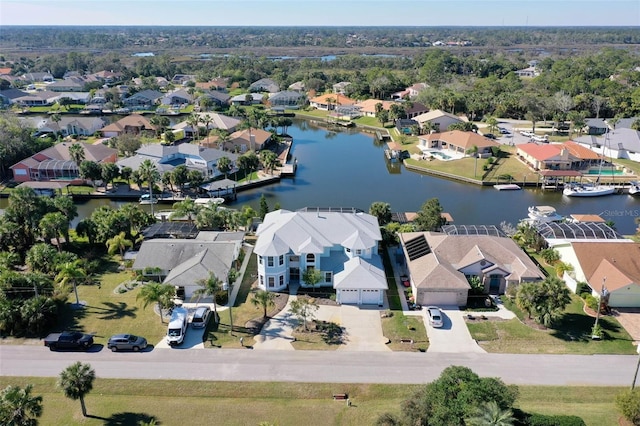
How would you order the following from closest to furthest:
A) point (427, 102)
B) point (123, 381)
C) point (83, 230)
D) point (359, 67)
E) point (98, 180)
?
point (123, 381), point (83, 230), point (98, 180), point (427, 102), point (359, 67)

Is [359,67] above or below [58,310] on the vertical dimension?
above

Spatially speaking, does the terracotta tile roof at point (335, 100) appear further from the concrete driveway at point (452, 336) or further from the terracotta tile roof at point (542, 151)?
the concrete driveway at point (452, 336)

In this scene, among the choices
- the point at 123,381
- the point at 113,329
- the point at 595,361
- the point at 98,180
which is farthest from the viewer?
the point at 98,180

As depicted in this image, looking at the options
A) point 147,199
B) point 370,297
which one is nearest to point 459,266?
point 370,297

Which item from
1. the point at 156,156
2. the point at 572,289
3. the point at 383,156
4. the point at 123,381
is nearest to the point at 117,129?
the point at 156,156

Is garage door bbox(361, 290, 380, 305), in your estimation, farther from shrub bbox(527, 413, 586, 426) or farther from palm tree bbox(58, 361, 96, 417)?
palm tree bbox(58, 361, 96, 417)

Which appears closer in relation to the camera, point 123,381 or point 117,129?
point 123,381

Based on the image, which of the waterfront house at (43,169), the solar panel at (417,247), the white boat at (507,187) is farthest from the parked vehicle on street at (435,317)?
the waterfront house at (43,169)

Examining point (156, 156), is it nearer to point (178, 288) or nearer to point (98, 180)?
point (98, 180)

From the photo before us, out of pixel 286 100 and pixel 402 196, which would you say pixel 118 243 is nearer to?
pixel 402 196
